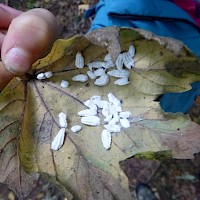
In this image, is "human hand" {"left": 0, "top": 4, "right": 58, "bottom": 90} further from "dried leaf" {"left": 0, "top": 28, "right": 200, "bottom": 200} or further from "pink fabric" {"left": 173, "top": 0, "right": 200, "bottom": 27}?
"pink fabric" {"left": 173, "top": 0, "right": 200, "bottom": 27}

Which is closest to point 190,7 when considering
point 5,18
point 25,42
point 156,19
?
point 156,19

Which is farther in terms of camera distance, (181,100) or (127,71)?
(181,100)

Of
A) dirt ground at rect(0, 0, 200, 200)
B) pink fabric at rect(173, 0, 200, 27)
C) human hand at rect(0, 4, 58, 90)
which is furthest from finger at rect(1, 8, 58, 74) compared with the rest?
dirt ground at rect(0, 0, 200, 200)

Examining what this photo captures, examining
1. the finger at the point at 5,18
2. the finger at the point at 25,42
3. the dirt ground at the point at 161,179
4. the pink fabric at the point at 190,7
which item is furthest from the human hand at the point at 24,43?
the dirt ground at the point at 161,179

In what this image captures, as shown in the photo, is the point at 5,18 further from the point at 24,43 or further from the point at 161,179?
the point at 161,179

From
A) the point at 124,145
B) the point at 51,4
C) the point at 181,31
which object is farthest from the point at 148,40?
the point at 51,4

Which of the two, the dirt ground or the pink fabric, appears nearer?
the pink fabric

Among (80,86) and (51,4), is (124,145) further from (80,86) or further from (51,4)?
(51,4)
